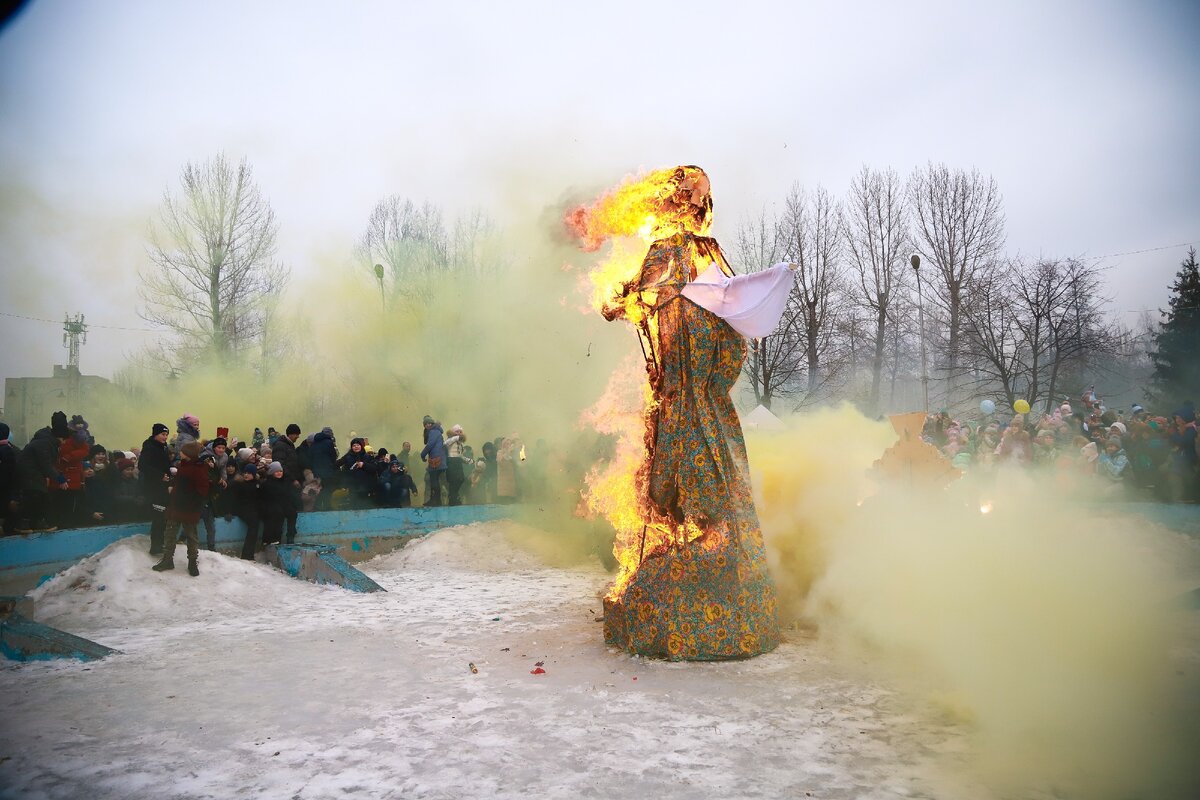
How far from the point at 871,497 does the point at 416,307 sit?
2186 centimetres

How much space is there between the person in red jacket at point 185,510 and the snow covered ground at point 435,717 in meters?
0.79

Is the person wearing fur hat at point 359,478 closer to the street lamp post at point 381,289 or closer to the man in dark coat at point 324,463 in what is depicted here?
the man in dark coat at point 324,463

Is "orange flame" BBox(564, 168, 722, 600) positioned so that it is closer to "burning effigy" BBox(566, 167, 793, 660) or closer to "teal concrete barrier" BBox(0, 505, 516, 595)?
"burning effigy" BBox(566, 167, 793, 660)

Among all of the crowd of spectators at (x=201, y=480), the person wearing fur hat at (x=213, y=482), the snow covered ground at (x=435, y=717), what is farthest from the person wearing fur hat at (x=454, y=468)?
the snow covered ground at (x=435, y=717)

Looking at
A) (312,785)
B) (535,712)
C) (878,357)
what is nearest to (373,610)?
(535,712)

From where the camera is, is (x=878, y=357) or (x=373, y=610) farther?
(x=878, y=357)

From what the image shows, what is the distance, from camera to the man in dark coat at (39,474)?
33.3 feet

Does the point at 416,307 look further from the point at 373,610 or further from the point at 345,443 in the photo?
the point at 373,610

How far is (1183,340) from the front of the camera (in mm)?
18734

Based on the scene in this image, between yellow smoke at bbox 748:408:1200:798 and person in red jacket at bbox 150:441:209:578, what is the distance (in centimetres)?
707

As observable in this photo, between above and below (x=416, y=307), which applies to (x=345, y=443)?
below

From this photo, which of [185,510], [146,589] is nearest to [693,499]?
[185,510]

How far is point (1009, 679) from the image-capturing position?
4961mm

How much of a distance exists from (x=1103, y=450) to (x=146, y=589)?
14.8 m
